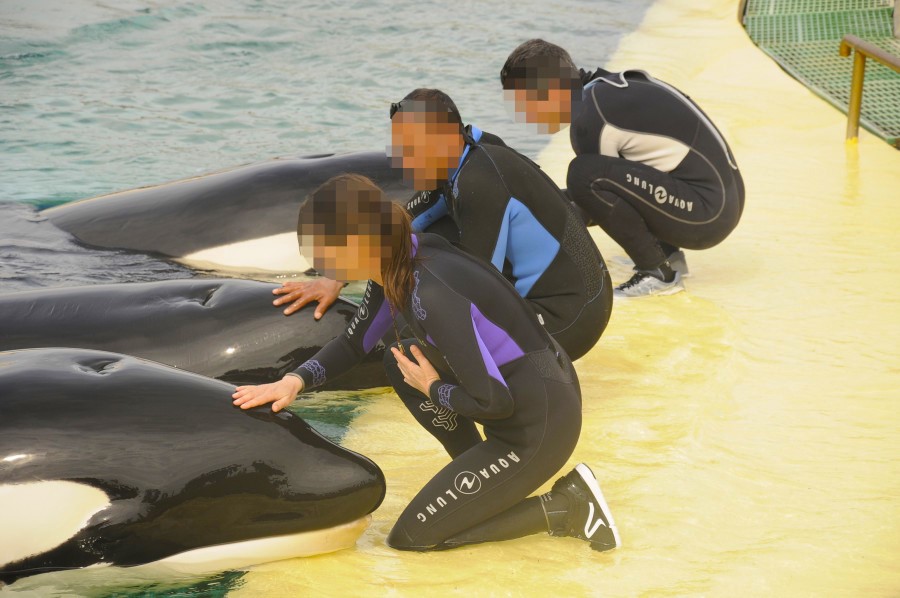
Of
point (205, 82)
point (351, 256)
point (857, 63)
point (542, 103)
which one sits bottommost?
point (205, 82)

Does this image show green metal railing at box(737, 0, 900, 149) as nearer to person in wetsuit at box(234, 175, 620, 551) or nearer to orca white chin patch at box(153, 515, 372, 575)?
person in wetsuit at box(234, 175, 620, 551)

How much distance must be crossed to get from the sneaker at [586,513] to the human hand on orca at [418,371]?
537 mm

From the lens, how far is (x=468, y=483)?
3.30 metres

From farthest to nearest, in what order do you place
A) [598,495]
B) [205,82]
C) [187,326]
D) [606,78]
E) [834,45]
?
[205,82], [834,45], [606,78], [187,326], [598,495]

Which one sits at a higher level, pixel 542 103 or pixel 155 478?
pixel 542 103

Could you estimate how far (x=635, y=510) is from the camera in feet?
11.8

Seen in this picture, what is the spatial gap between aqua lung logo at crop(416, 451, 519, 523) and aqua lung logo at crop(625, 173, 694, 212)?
236cm

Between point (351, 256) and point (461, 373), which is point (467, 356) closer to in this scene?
point (461, 373)

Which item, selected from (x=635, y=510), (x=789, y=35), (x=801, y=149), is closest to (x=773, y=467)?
(x=635, y=510)

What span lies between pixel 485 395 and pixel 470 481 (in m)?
0.35

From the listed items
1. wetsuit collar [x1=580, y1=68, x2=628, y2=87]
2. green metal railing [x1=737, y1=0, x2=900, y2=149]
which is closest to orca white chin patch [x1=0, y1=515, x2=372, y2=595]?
wetsuit collar [x1=580, y1=68, x2=628, y2=87]

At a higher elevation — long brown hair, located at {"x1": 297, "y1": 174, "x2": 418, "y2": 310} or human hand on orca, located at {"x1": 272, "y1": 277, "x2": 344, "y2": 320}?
long brown hair, located at {"x1": 297, "y1": 174, "x2": 418, "y2": 310}

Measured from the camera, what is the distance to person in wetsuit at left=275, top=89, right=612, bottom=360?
378cm

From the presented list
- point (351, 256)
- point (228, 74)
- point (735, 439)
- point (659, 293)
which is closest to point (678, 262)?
point (659, 293)
